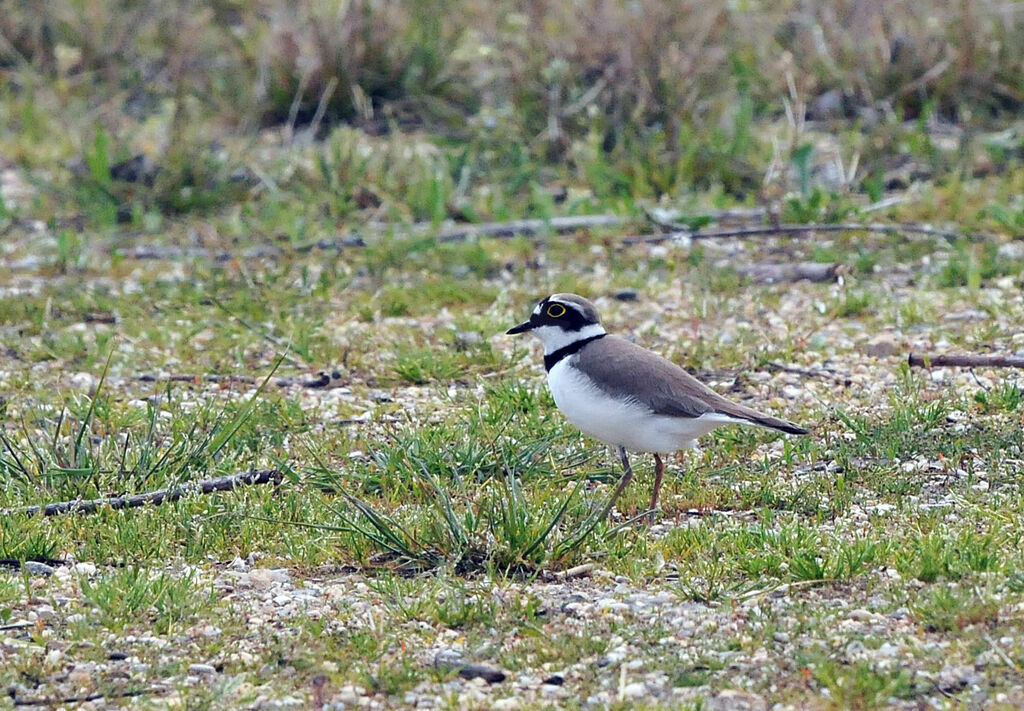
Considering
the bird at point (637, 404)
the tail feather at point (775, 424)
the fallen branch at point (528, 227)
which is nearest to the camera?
the tail feather at point (775, 424)

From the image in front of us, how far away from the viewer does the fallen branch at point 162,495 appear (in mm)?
5059

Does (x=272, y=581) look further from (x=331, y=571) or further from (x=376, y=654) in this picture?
(x=376, y=654)

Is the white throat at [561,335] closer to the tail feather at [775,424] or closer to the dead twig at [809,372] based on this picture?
the tail feather at [775,424]

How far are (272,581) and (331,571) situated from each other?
19cm

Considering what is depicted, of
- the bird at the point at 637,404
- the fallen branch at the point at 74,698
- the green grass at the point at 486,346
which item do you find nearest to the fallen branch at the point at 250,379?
the green grass at the point at 486,346

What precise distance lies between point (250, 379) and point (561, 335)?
1.92 meters

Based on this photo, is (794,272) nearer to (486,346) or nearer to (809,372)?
(809,372)

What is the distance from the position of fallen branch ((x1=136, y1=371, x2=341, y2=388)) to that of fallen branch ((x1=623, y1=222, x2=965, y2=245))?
96.3 inches

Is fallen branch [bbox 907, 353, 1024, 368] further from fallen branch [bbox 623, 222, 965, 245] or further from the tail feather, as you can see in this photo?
fallen branch [bbox 623, 222, 965, 245]

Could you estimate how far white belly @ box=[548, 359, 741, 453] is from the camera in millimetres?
5055

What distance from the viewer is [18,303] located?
25.8ft

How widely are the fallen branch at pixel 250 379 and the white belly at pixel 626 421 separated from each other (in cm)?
193

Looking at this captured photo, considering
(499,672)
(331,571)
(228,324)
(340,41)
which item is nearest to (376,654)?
(499,672)

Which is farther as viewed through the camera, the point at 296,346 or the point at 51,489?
the point at 296,346
